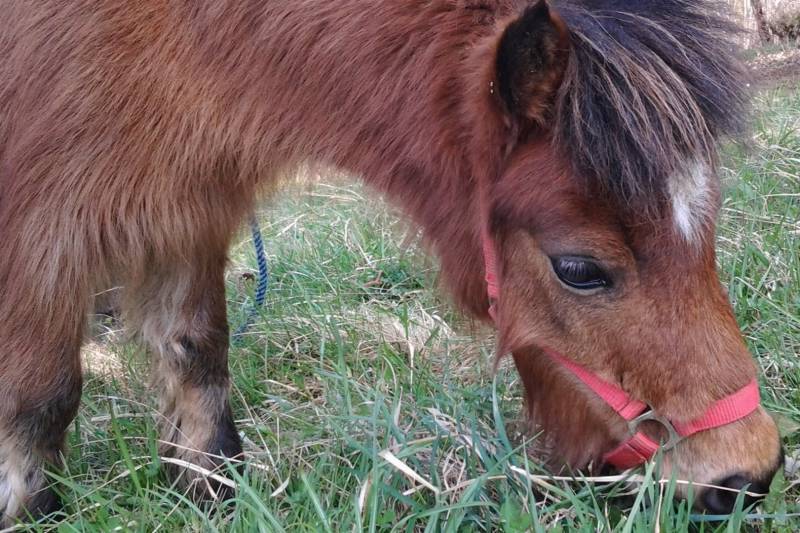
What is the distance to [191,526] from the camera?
201cm

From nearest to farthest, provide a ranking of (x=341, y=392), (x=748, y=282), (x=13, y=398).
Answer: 1. (x=13, y=398)
2. (x=341, y=392)
3. (x=748, y=282)

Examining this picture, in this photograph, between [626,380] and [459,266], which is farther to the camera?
[459,266]

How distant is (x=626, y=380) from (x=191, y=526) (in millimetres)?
1095

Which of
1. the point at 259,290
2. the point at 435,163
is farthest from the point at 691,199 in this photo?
the point at 259,290

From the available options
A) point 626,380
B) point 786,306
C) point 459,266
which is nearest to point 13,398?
point 459,266

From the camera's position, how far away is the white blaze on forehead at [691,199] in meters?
Answer: 1.61

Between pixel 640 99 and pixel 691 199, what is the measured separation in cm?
22

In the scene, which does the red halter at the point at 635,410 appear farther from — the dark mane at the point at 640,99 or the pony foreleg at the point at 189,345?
the pony foreleg at the point at 189,345

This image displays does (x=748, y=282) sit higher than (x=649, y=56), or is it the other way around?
(x=649, y=56)

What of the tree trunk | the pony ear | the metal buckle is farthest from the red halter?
the tree trunk

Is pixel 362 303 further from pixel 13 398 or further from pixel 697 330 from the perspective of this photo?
pixel 697 330

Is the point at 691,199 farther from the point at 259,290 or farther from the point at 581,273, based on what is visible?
the point at 259,290

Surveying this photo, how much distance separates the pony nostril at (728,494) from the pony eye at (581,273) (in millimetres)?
465

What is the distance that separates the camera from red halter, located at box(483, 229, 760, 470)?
64.4 inches
